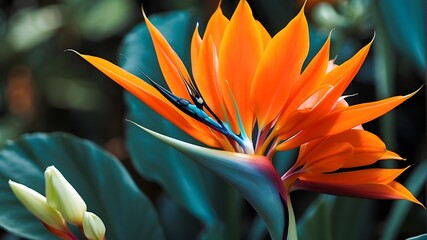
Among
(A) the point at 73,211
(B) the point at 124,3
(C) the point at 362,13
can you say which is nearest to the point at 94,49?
(B) the point at 124,3

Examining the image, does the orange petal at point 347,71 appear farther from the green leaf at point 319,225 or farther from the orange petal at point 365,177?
the green leaf at point 319,225

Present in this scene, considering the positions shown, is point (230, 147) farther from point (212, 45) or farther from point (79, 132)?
point (79, 132)

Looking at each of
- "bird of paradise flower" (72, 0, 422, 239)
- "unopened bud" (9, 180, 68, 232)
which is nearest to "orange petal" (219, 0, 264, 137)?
"bird of paradise flower" (72, 0, 422, 239)

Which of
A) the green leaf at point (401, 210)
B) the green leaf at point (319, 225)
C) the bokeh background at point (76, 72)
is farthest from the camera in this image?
the bokeh background at point (76, 72)

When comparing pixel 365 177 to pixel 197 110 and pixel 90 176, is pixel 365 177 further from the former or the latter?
pixel 90 176

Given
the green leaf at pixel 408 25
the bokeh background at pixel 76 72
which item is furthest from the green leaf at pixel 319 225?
the bokeh background at pixel 76 72

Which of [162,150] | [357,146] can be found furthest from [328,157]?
[162,150]

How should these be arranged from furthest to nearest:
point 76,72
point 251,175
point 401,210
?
point 76,72 < point 401,210 < point 251,175
